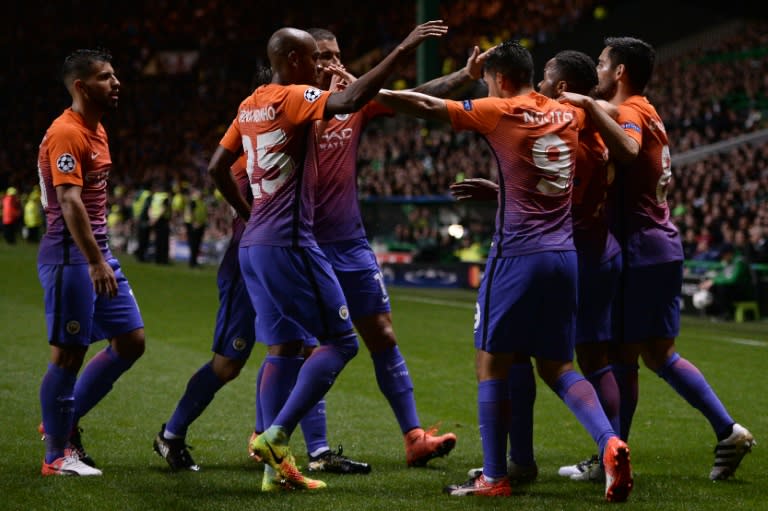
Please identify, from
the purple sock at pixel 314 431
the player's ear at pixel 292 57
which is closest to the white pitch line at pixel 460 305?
the purple sock at pixel 314 431

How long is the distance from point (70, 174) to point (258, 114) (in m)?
1.03

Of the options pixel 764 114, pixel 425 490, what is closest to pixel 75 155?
pixel 425 490

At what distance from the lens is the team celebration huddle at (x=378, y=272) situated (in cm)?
500

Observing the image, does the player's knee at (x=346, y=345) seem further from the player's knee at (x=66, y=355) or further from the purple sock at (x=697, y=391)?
the purple sock at (x=697, y=391)

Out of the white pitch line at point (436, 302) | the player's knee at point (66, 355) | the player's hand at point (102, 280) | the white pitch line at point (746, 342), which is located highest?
the player's hand at point (102, 280)

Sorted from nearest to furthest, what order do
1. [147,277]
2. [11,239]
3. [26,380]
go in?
[26,380], [147,277], [11,239]

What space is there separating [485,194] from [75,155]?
7.00ft

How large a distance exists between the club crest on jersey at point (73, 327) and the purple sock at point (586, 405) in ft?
8.01

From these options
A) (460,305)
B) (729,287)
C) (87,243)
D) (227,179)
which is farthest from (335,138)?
(460,305)

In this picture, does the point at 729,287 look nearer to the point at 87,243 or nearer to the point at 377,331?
the point at 377,331

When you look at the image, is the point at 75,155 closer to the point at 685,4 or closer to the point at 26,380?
the point at 26,380

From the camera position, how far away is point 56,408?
5.57 metres

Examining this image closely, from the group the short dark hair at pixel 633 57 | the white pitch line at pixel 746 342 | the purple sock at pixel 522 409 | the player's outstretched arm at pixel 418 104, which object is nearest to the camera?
the player's outstretched arm at pixel 418 104

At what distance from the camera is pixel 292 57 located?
16.9 feet
